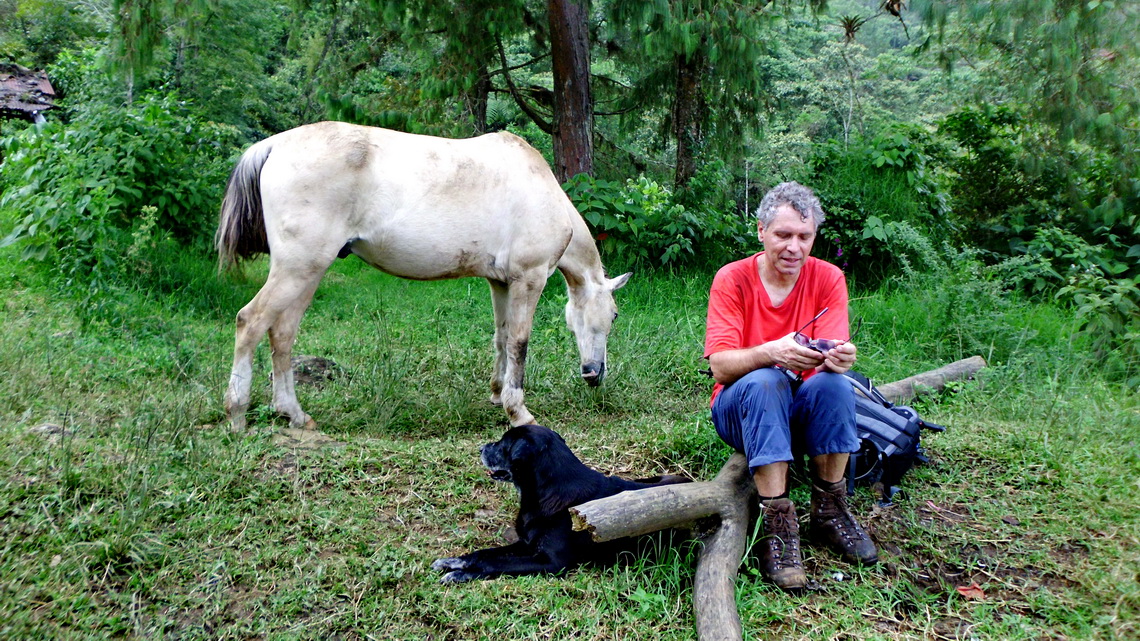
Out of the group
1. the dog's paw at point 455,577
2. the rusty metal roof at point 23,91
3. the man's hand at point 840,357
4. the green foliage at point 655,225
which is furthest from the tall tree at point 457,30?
the rusty metal roof at point 23,91

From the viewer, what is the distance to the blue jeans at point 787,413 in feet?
10.2

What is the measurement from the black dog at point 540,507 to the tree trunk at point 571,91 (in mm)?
5176

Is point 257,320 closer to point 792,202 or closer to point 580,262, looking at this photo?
point 580,262

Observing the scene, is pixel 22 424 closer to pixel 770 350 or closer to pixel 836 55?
pixel 770 350

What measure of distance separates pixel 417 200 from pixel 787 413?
2.42 metres

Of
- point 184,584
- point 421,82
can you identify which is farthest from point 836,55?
point 184,584

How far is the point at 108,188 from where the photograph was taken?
6.26 metres

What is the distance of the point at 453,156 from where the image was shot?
4.68 meters

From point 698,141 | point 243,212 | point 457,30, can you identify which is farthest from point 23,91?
point 243,212

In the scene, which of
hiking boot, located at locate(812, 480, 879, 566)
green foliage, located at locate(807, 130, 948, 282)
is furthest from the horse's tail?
green foliage, located at locate(807, 130, 948, 282)

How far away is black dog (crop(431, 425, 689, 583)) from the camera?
10.3ft

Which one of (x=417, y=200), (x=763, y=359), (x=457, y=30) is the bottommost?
(x=763, y=359)

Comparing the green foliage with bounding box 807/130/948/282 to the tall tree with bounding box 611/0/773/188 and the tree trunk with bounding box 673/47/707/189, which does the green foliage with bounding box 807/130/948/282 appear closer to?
the tall tree with bounding box 611/0/773/188

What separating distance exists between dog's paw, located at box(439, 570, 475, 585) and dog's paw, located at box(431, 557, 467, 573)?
4 centimetres
